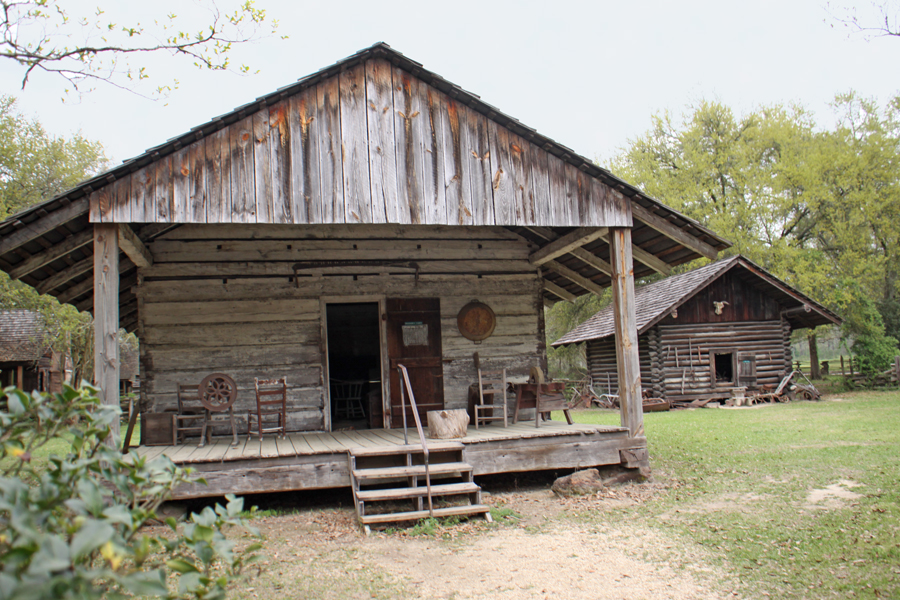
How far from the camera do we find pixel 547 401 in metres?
9.02

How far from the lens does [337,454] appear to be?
7238mm

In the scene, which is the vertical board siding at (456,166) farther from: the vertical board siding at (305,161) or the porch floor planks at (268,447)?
the porch floor planks at (268,447)

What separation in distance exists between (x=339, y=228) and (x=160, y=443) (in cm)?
413

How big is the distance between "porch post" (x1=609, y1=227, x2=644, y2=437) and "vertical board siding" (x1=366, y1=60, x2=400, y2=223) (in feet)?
9.97

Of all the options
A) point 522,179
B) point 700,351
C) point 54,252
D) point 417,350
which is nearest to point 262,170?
point 54,252

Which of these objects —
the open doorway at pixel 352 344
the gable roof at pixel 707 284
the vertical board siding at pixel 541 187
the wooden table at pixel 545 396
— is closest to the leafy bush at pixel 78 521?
the vertical board siding at pixel 541 187

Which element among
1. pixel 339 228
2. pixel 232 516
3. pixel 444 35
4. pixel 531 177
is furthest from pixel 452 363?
pixel 444 35

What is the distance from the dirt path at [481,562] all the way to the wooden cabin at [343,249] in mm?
1333

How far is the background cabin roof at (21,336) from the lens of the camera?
23625 millimetres

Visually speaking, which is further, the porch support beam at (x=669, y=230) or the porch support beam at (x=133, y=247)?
the porch support beam at (x=669, y=230)

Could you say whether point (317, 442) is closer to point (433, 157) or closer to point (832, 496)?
point (433, 157)

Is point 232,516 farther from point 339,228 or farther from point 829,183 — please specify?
point 829,183

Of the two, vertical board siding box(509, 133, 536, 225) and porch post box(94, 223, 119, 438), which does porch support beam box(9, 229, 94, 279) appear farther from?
vertical board siding box(509, 133, 536, 225)

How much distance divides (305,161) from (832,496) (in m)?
6.97
